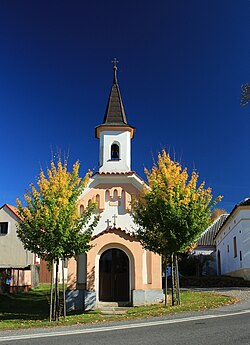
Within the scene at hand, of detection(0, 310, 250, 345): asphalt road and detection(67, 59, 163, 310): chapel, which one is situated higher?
detection(67, 59, 163, 310): chapel

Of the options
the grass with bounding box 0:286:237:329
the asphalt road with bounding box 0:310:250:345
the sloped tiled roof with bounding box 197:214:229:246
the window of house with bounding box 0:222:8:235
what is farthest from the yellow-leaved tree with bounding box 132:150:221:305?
the sloped tiled roof with bounding box 197:214:229:246

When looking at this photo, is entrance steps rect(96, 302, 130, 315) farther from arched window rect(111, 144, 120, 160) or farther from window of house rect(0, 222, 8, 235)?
window of house rect(0, 222, 8, 235)

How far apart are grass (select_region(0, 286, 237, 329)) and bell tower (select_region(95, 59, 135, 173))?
7.94 m

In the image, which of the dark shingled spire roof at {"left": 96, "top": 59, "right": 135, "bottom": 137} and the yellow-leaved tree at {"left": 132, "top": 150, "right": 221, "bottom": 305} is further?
the dark shingled spire roof at {"left": 96, "top": 59, "right": 135, "bottom": 137}

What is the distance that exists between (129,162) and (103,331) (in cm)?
1315

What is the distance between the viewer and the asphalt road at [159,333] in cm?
864

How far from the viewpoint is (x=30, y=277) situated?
1150 inches

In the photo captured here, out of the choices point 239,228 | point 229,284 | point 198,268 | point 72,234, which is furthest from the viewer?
point 198,268

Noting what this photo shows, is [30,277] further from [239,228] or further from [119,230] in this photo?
[239,228]

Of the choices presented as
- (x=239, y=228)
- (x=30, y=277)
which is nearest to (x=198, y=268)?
(x=239, y=228)

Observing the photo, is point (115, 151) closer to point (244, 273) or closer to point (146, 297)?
point (146, 297)

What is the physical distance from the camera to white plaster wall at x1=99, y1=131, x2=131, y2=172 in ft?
73.7

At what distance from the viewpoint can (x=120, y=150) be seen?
2280 centimetres

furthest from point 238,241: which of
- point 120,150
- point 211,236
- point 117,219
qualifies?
point 211,236
